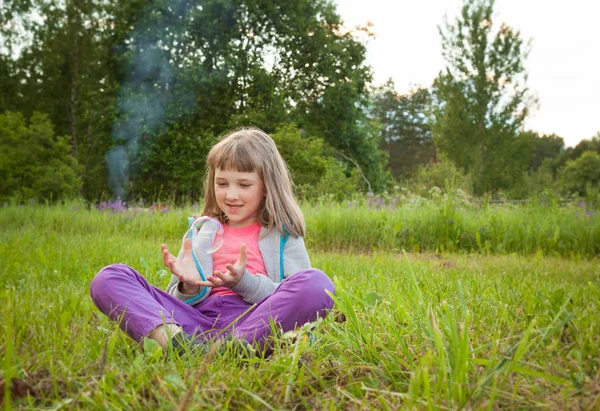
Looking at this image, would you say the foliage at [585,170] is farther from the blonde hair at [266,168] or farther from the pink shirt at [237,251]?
the pink shirt at [237,251]

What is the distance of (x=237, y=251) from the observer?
250 centimetres

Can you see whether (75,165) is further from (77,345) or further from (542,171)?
(542,171)

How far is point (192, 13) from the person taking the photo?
17594 millimetres

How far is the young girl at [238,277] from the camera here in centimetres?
203

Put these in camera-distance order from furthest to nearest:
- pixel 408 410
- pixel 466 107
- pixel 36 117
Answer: pixel 466 107, pixel 36 117, pixel 408 410

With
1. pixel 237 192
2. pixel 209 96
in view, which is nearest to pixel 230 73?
pixel 209 96

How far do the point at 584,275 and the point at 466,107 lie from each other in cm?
1848

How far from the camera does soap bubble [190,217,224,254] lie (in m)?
2.35

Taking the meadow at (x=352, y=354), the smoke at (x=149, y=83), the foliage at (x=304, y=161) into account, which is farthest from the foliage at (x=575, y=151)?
the meadow at (x=352, y=354)

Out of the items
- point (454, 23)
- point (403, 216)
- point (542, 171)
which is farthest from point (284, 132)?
point (542, 171)

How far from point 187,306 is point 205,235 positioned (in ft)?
1.13

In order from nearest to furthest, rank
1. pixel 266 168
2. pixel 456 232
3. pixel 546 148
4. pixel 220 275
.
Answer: pixel 220 275 < pixel 266 168 < pixel 456 232 < pixel 546 148

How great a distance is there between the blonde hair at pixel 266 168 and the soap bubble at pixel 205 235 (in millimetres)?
276

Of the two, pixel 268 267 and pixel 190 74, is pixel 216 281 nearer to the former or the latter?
pixel 268 267
